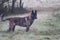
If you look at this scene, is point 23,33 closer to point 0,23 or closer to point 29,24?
point 29,24

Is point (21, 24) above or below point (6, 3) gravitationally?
below

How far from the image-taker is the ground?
1642mm

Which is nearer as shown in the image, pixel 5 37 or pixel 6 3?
pixel 5 37

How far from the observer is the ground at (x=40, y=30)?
1.64 meters

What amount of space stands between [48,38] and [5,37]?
1.34 ft

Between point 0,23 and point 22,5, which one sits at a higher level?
point 22,5

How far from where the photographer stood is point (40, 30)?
5.57ft

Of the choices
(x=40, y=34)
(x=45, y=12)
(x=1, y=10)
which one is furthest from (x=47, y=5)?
(x=1, y=10)

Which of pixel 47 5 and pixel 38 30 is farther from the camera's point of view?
pixel 47 5

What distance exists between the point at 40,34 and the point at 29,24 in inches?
6.1

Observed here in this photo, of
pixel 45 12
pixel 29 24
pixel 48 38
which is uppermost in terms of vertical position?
pixel 45 12

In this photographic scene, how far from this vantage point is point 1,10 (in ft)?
5.68

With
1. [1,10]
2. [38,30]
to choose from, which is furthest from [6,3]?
[38,30]

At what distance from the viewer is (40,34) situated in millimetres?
1666
